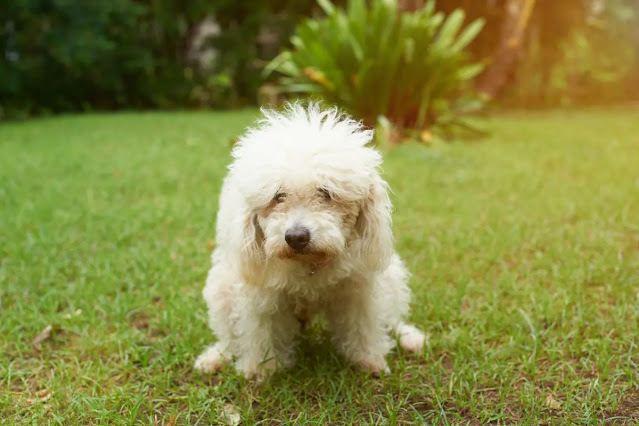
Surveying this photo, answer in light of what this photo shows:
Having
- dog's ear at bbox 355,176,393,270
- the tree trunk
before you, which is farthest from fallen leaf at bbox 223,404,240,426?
the tree trunk

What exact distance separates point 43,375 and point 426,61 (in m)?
6.36

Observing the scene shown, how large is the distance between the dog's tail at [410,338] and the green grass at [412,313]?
5 centimetres

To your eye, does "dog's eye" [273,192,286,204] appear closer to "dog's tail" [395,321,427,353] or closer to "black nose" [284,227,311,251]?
"black nose" [284,227,311,251]

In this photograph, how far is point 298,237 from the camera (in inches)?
79.0

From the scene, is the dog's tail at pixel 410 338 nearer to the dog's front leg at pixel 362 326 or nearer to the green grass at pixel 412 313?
the green grass at pixel 412 313

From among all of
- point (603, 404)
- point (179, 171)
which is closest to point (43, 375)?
point (603, 404)

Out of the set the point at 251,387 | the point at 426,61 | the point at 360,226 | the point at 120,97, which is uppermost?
the point at 426,61

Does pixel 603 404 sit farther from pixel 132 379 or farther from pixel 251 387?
pixel 132 379

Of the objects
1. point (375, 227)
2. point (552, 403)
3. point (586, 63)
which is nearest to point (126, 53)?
point (586, 63)

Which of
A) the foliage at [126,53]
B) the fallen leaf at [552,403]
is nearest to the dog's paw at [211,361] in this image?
the fallen leaf at [552,403]

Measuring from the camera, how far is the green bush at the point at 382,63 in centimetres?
732

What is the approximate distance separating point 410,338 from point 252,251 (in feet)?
3.10

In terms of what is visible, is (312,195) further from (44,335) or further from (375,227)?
(44,335)

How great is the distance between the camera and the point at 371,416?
2.14 m
